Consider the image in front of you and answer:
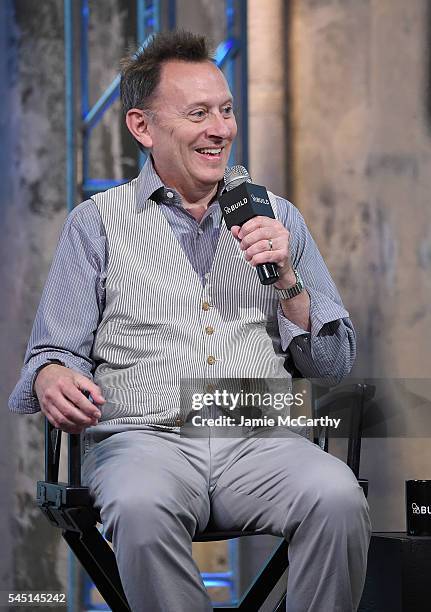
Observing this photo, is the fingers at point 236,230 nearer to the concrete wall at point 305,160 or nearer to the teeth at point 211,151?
the teeth at point 211,151

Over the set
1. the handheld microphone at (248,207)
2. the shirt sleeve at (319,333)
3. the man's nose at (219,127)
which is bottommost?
the shirt sleeve at (319,333)

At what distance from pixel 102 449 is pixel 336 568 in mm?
524

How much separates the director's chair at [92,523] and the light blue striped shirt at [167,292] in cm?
9

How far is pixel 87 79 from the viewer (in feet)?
10.4

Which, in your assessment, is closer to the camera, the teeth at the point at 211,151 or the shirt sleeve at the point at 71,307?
the shirt sleeve at the point at 71,307

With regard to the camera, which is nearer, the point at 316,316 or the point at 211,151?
the point at 316,316

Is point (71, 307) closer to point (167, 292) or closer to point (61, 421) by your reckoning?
point (167, 292)

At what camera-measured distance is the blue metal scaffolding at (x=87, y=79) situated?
3.14 meters

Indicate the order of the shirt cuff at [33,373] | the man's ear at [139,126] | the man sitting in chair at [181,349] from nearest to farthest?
1. the man sitting in chair at [181,349]
2. the shirt cuff at [33,373]
3. the man's ear at [139,126]

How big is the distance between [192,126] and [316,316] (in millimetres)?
537

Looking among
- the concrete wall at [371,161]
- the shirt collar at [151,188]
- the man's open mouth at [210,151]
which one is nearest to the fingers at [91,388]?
the shirt collar at [151,188]

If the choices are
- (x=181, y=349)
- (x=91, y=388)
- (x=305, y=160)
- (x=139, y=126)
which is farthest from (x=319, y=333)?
(x=305, y=160)

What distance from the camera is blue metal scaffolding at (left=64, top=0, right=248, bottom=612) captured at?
3137mm

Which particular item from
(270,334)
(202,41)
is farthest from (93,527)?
(202,41)
